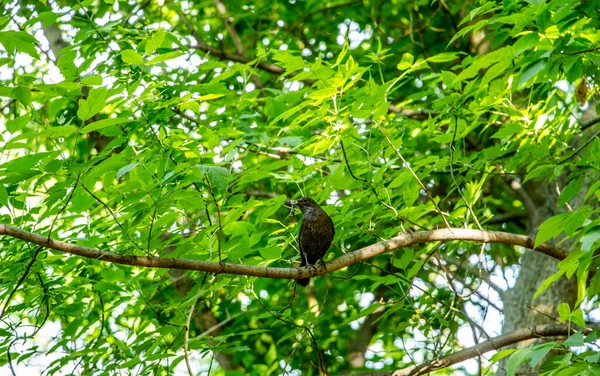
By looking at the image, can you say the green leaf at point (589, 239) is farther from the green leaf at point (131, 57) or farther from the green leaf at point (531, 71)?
the green leaf at point (131, 57)

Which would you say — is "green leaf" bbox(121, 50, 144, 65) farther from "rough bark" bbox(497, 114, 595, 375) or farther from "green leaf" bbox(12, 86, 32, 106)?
"rough bark" bbox(497, 114, 595, 375)

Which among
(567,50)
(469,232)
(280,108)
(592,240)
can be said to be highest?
(280,108)

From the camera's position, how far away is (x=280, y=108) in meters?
4.32

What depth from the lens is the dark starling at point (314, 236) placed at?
3.58 metres

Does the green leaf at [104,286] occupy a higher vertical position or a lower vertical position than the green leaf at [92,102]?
lower

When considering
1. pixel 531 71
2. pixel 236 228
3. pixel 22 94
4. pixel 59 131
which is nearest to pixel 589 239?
pixel 531 71

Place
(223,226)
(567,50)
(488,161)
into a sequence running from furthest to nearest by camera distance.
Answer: (488,161)
(223,226)
(567,50)

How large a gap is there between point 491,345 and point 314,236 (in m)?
1.54

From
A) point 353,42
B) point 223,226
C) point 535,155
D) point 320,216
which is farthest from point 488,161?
point 353,42

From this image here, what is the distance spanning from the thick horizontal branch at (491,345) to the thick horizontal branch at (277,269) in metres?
0.48

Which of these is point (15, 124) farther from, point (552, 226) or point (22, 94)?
point (552, 226)

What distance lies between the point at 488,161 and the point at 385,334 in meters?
3.54

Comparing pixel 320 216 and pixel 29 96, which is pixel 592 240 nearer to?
pixel 320 216

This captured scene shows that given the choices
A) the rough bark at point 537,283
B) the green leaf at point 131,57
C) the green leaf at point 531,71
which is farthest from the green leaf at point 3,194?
the rough bark at point 537,283
